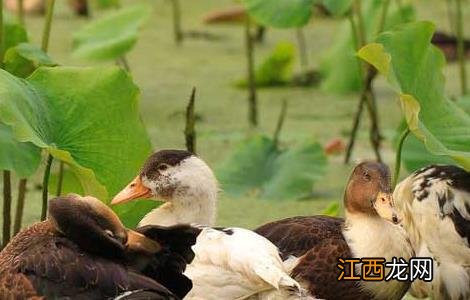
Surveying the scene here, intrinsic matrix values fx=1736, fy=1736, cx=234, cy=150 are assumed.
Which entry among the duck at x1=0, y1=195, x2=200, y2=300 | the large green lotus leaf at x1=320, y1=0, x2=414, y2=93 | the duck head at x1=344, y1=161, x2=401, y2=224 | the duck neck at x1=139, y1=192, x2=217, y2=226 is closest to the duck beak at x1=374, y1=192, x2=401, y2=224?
the duck head at x1=344, y1=161, x2=401, y2=224

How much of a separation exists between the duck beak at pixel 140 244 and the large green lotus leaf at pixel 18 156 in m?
0.39

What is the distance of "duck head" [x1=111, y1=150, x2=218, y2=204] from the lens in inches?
178

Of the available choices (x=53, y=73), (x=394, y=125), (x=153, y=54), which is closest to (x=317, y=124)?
(x=394, y=125)

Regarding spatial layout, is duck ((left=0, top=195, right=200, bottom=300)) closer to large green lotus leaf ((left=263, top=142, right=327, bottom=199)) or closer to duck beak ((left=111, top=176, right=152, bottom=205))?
duck beak ((left=111, top=176, right=152, bottom=205))

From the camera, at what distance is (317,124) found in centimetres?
695

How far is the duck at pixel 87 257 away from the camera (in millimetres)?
3758

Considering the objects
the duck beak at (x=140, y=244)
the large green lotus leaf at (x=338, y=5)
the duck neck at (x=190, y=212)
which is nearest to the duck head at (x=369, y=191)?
the duck neck at (x=190, y=212)

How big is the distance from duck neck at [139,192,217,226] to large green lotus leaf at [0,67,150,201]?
0.14 m

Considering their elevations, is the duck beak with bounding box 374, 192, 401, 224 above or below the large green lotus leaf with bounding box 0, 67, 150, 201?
below

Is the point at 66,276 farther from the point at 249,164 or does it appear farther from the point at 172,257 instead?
the point at 249,164

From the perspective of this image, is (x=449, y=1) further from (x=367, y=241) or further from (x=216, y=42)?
(x=367, y=241)

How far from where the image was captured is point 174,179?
4.55m

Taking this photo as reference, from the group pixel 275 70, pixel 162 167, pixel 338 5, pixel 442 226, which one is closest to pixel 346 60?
pixel 275 70

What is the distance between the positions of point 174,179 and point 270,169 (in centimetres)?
128
